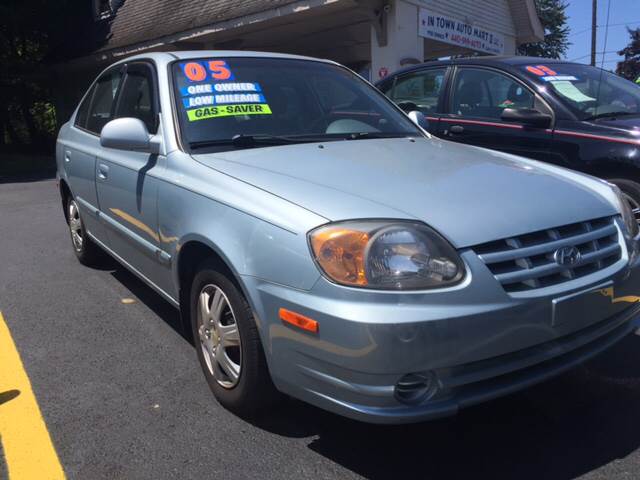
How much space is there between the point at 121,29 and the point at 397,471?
17079mm

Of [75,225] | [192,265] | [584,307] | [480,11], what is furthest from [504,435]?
[480,11]

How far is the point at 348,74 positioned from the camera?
4.06m

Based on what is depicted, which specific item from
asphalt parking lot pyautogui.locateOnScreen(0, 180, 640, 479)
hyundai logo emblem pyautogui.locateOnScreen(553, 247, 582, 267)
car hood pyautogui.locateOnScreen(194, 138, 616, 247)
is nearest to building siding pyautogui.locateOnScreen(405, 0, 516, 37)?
car hood pyautogui.locateOnScreen(194, 138, 616, 247)

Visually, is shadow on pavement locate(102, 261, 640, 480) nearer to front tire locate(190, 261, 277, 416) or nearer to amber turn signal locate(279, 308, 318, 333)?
front tire locate(190, 261, 277, 416)

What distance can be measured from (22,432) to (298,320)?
1.42 metres

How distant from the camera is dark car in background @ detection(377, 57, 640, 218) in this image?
440 cm

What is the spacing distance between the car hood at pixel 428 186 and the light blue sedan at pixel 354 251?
0.01 m

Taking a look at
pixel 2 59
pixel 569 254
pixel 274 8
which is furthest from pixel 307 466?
pixel 2 59

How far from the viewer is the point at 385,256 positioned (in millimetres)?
2084

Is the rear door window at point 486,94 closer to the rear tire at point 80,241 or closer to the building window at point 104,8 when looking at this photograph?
the rear tire at point 80,241

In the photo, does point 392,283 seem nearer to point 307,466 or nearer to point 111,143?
point 307,466

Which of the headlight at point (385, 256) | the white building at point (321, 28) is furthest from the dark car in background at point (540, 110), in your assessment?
the white building at point (321, 28)

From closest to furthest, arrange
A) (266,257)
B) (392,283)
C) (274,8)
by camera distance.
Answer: (392,283)
(266,257)
(274,8)

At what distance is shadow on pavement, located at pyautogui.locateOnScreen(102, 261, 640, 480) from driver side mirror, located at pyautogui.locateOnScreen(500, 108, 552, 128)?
92.3 inches
